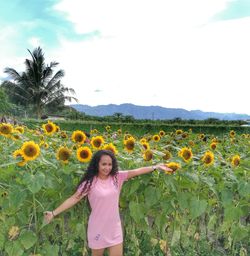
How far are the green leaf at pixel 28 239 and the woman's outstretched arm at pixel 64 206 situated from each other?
0.17 metres

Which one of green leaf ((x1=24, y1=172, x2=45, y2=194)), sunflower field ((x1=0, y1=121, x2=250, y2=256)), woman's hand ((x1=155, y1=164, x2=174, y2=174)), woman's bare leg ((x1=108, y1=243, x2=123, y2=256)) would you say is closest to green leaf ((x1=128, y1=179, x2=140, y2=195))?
sunflower field ((x1=0, y1=121, x2=250, y2=256))

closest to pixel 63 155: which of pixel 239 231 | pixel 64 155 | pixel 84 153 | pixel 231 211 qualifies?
pixel 64 155

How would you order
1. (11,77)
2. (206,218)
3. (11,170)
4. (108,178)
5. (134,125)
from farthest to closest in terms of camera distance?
1. (11,77)
2. (134,125)
3. (206,218)
4. (108,178)
5. (11,170)

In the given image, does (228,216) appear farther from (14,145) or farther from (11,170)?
(14,145)

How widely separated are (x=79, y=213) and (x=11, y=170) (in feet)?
2.39

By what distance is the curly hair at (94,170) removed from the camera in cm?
381

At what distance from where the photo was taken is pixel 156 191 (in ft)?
12.6

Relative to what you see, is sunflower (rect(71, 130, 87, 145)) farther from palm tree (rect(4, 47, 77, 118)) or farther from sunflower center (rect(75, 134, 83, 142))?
palm tree (rect(4, 47, 77, 118))

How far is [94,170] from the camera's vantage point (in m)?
3.85

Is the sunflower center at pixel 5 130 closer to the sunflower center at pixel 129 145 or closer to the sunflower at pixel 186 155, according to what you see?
the sunflower center at pixel 129 145

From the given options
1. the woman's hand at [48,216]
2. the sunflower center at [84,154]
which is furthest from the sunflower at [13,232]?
the sunflower center at [84,154]

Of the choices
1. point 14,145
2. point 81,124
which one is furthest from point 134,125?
point 14,145

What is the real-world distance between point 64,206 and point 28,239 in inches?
14.1

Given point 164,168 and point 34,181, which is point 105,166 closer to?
point 164,168
